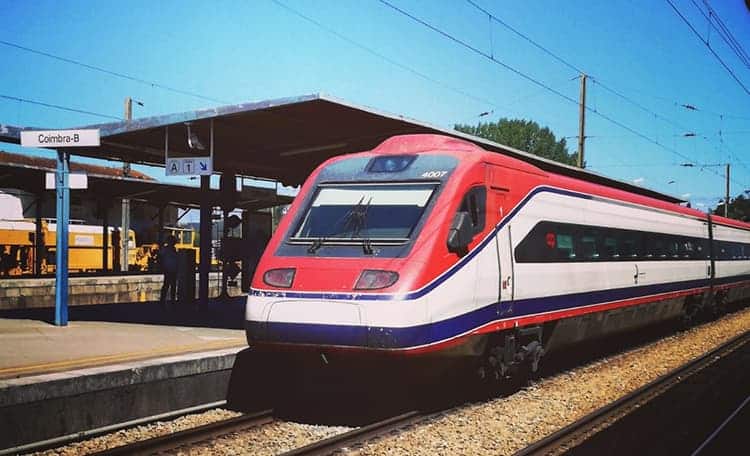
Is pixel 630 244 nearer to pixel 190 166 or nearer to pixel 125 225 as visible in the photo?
pixel 190 166

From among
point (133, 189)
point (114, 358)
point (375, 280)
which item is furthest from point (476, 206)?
point (133, 189)

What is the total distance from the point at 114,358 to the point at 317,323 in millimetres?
2920

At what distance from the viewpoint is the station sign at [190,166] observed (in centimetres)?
1215

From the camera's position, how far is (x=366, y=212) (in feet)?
26.8

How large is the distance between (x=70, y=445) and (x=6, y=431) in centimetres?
69

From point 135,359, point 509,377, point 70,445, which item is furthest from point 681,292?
point 70,445

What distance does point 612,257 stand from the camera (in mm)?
12156

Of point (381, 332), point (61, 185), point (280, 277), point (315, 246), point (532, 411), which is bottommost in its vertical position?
point (532, 411)

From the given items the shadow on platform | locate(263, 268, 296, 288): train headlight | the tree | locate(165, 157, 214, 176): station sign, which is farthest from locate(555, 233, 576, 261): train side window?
the tree

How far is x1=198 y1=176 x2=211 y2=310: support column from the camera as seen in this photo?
568 inches

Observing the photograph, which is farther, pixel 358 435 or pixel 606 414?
pixel 606 414

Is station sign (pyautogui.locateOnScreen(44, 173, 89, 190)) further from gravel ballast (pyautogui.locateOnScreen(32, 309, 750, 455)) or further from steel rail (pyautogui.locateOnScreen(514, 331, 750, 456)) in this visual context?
steel rail (pyautogui.locateOnScreen(514, 331, 750, 456))

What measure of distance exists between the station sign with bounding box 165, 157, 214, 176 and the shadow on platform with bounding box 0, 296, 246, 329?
2685mm

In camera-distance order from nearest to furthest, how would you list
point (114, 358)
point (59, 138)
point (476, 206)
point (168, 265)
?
point (476, 206), point (114, 358), point (59, 138), point (168, 265)
